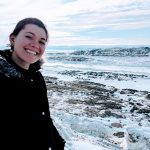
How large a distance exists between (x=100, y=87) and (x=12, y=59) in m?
20.6

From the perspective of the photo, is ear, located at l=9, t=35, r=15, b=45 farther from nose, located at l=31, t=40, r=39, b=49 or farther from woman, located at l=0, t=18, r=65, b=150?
nose, located at l=31, t=40, r=39, b=49

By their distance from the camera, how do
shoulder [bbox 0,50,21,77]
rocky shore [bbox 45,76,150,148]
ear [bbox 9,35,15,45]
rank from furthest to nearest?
1. rocky shore [bbox 45,76,150,148]
2. ear [bbox 9,35,15,45]
3. shoulder [bbox 0,50,21,77]

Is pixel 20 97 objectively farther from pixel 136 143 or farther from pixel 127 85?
pixel 127 85

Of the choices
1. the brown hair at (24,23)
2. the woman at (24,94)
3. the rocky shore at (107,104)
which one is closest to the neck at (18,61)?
the woman at (24,94)

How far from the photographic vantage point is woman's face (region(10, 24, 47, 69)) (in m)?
2.18

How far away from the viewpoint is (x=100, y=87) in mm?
22688

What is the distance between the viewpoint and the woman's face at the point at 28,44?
2.18 metres

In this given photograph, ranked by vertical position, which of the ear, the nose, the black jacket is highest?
the ear

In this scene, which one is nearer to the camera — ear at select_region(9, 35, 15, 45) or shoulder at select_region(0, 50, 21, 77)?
shoulder at select_region(0, 50, 21, 77)

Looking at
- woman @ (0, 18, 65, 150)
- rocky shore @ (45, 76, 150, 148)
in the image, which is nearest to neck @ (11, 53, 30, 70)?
woman @ (0, 18, 65, 150)

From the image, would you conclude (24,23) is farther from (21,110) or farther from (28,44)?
(21,110)

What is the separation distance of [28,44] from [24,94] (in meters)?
0.33

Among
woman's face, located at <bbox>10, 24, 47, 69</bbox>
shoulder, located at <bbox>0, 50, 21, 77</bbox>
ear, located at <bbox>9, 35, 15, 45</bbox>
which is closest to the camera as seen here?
shoulder, located at <bbox>0, 50, 21, 77</bbox>

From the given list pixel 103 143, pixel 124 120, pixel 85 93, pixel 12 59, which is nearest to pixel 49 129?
pixel 12 59
